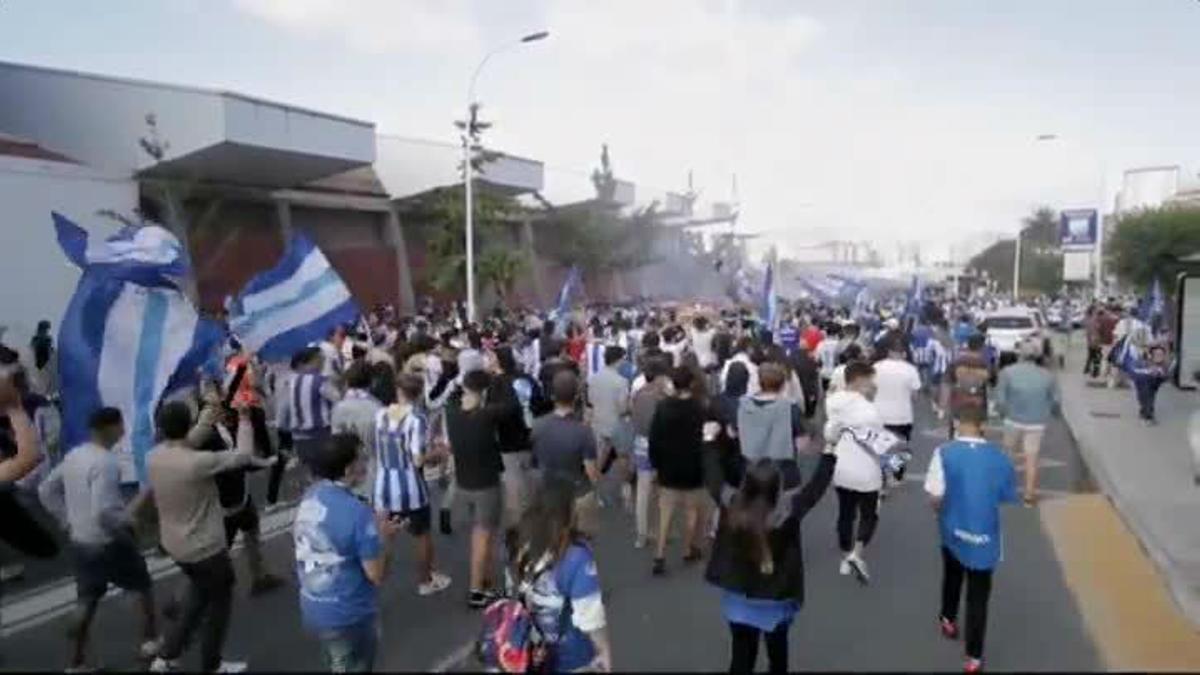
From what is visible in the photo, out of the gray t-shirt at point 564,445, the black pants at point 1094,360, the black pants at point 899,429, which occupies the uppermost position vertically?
the gray t-shirt at point 564,445

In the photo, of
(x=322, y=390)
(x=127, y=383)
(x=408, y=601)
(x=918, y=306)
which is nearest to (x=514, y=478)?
(x=408, y=601)

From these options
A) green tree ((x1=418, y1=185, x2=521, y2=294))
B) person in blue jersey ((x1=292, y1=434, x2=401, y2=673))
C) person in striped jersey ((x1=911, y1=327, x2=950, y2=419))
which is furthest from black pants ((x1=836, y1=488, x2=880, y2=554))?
green tree ((x1=418, y1=185, x2=521, y2=294))

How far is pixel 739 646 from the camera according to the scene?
4691 millimetres

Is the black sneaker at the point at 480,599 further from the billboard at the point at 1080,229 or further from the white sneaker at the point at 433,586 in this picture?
the billboard at the point at 1080,229

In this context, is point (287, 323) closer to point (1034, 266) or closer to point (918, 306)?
point (918, 306)

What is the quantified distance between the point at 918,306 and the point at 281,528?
56.5 ft

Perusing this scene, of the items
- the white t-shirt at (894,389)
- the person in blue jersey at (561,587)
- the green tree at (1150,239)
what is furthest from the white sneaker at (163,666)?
the green tree at (1150,239)

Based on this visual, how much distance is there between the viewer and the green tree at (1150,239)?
43.7 m

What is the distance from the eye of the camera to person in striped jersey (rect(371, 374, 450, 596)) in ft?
22.8

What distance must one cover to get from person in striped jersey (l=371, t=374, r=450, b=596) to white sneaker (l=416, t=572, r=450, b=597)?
44 centimetres

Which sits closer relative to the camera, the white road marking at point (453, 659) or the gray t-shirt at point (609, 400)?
the white road marking at point (453, 659)

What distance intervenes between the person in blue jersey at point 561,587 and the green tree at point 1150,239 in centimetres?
4249

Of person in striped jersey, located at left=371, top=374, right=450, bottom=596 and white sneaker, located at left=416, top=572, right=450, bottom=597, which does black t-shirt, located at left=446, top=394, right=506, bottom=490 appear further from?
white sneaker, located at left=416, top=572, right=450, bottom=597

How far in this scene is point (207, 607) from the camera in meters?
5.66
